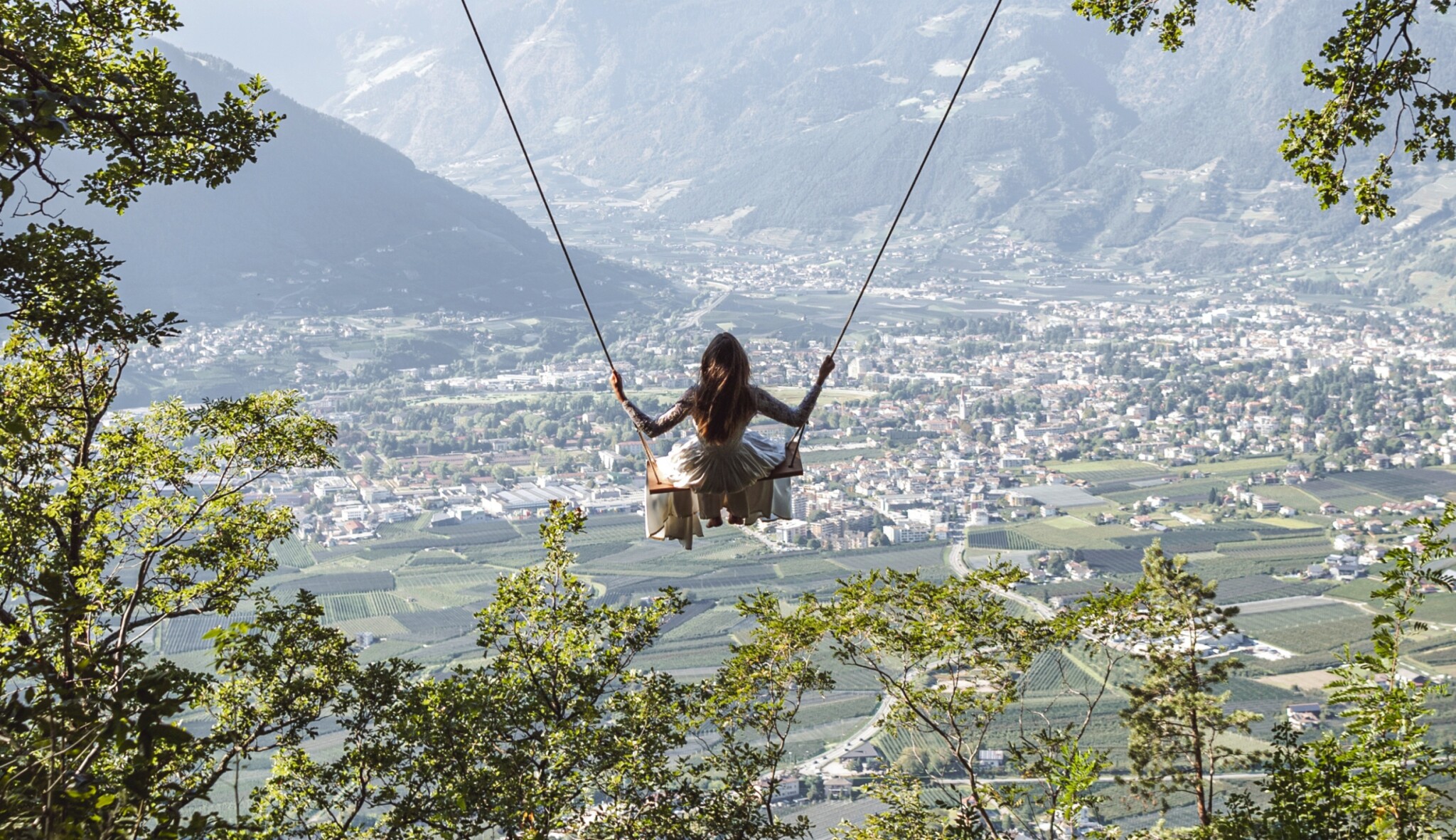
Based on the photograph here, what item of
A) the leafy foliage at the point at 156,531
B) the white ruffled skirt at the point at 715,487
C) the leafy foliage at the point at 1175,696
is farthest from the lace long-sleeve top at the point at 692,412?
the leafy foliage at the point at 1175,696

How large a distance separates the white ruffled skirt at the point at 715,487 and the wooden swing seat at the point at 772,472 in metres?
0.01

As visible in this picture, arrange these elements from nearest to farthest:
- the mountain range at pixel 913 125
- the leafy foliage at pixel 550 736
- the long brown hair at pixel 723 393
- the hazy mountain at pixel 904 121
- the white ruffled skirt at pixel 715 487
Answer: the long brown hair at pixel 723 393, the white ruffled skirt at pixel 715 487, the leafy foliage at pixel 550 736, the mountain range at pixel 913 125, the hazy mountain at pixel 904 121

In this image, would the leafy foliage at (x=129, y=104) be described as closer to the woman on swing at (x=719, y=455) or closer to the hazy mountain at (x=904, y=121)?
the woman on swing at (x=719, y=455)

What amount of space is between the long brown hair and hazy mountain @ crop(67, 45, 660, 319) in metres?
76.1

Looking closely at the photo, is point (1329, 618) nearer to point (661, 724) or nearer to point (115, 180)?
point (661, 724)

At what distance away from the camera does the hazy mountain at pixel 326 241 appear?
7662 centimetres

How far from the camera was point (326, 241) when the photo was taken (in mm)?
85438

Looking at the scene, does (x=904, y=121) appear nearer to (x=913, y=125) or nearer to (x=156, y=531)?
(x=913, y=125)

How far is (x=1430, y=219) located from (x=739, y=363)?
11639cm

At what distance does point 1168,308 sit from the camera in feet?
288

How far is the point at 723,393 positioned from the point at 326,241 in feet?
289

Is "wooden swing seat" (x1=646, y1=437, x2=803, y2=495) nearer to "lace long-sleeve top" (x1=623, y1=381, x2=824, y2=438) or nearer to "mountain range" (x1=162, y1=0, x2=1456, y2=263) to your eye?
"lace long-sleeve top" (x1=623, y1=381, x2=824, y2=438)

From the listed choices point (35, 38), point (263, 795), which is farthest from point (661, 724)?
point (35, 38)

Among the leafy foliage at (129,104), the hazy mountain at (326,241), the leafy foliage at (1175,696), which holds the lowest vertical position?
the leafy foliage at (1175,696)
